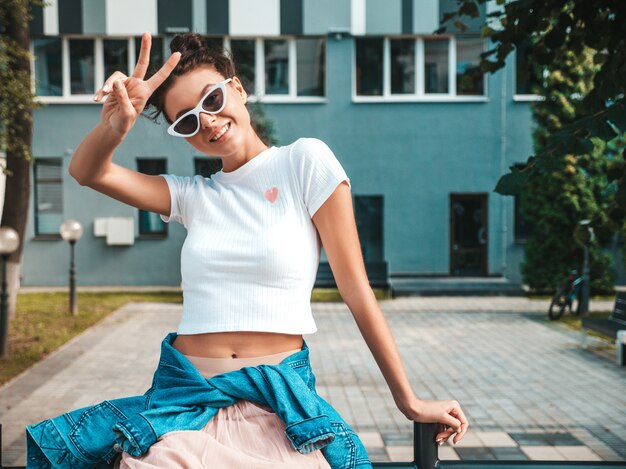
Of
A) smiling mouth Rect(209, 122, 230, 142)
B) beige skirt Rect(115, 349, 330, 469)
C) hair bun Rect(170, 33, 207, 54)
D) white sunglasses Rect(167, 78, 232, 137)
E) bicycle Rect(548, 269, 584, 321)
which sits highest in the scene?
hair bun Rect(170, 33, 207, 54)

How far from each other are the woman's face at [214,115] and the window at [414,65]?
60.6 feet

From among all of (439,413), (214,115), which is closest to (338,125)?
(214,115)

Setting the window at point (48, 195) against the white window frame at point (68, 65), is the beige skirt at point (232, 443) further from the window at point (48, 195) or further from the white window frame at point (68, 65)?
the window at point (48, 195)

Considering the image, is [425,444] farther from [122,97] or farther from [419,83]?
[419,83]

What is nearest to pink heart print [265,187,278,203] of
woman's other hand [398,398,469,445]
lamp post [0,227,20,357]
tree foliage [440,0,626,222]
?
woman's other hand [398,398,469,445]

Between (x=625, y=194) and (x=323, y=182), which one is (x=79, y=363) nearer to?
(x=625, y=194)

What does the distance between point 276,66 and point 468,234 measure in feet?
22.5

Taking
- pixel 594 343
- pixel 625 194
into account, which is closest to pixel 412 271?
pixel 594 343

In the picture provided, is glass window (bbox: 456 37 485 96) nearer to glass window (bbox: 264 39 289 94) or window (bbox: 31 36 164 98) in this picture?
glass window (bbox: 264 39 289 94)

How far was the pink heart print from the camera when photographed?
1846mm

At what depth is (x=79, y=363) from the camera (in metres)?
8.87

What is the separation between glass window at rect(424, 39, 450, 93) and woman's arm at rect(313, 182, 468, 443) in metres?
18.9

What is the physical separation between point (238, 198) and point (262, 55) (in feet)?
61.7

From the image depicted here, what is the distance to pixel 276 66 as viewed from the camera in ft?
66.2
